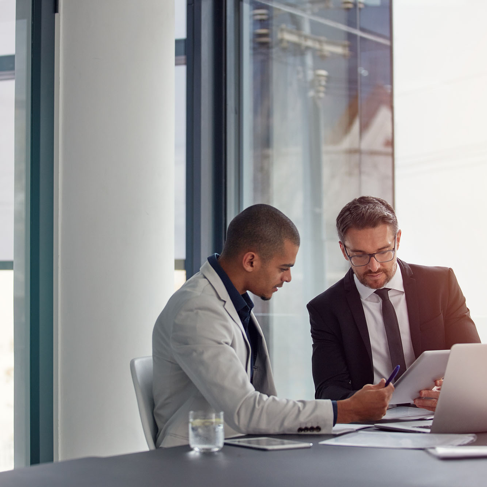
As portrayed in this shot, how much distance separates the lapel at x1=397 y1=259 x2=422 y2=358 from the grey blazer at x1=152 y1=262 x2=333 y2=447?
0.74m

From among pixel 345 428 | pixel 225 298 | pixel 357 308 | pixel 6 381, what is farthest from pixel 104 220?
pixel 345 428

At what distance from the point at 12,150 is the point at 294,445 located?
6.60 ft

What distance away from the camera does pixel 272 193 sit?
3729 mm

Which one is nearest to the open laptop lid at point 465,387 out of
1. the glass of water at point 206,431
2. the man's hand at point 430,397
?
the man's hand at point 430,397

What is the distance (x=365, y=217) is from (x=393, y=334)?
47 centimetres

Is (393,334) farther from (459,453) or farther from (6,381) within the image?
(6,381)

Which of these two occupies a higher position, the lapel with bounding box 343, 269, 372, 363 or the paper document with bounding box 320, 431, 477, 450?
the lapel with bounding box 343, 269, 372, 363

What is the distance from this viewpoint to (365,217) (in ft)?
8.14

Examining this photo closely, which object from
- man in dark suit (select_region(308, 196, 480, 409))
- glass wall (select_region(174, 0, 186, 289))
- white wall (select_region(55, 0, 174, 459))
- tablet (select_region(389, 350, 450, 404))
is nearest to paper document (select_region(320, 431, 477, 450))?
tablet (select_region(389, 350, 450, 404))

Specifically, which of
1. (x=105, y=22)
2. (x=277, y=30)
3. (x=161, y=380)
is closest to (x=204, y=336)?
(x=161, y=380)

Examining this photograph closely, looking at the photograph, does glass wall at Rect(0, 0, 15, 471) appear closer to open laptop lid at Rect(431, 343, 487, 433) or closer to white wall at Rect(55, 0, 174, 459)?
white wall at Rect(55, 0, 174, 459)

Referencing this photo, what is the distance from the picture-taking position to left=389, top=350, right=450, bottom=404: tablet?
5.88 ft

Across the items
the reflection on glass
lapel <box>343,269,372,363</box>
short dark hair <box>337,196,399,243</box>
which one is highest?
short dark hair <box>337,196,399,243</box>

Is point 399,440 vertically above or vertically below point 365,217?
below
